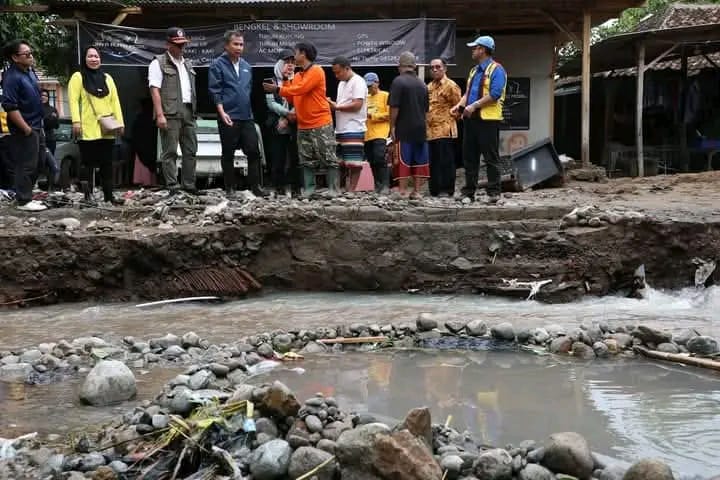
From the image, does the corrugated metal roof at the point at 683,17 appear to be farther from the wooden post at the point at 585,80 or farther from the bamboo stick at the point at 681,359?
the bamboo stick at the point at 681,359

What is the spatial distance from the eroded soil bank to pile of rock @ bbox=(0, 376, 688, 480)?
3593 millimetres

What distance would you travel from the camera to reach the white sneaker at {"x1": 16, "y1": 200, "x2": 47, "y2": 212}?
755 centimetres

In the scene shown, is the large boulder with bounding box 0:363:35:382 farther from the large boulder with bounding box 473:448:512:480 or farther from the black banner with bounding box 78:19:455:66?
the black banner with bounding box 78:19:455:66

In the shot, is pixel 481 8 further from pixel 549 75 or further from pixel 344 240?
pixel 344 240

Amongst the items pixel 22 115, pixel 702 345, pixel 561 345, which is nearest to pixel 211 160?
pixel 22 115

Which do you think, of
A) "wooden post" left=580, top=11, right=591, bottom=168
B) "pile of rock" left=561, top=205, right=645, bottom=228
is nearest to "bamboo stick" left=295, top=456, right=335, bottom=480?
"pile of rock" left=561, top=205, right=645, bottom=228

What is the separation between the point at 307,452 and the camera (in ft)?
9.53

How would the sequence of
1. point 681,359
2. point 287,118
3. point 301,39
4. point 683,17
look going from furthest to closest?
point 683,17 < point 301,39 < point 287,118 < point 681,359

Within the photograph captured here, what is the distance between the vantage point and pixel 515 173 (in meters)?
11.5

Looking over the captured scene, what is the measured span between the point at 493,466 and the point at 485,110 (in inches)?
224

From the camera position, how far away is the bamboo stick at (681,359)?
4333 mm

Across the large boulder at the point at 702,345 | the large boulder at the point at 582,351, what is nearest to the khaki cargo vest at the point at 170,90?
the large boulder at the point at 582,351

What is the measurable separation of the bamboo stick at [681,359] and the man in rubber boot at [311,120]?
14.3 feet

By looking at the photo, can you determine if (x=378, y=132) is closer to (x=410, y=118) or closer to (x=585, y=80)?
(x=410, y=118)
